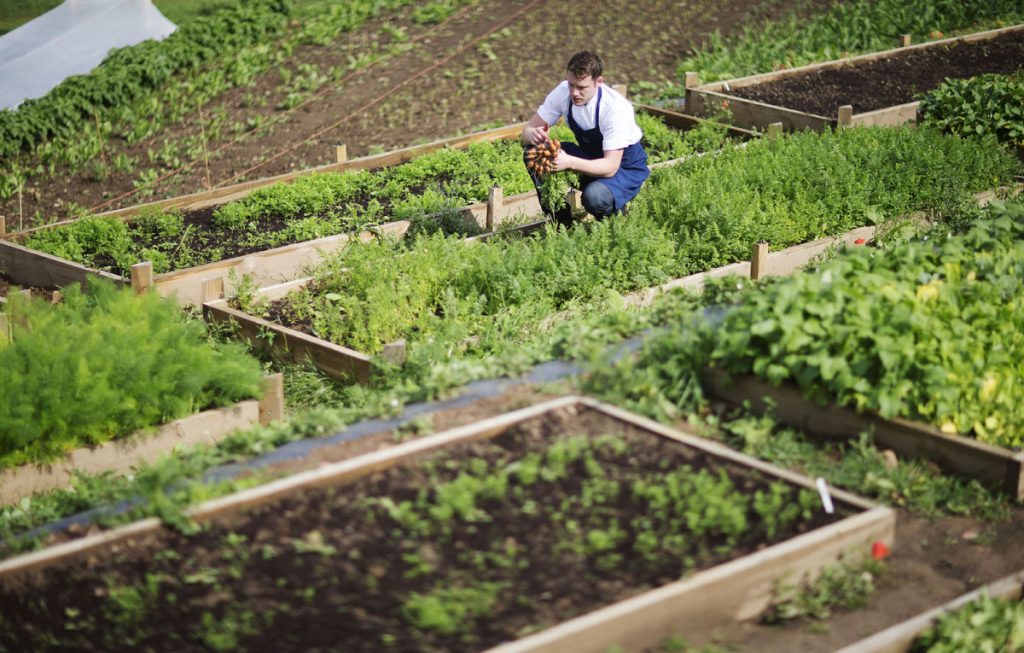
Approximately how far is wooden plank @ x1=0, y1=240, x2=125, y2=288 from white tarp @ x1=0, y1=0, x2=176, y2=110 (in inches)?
211

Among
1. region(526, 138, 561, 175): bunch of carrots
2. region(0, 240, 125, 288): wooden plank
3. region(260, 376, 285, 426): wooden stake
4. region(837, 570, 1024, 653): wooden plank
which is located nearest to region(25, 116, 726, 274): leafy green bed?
region(0, 240, 125, 288): wooden plank

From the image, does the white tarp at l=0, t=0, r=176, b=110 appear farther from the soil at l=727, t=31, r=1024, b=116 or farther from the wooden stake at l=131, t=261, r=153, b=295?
the soil at l=727, t=31, r=1024, b=116

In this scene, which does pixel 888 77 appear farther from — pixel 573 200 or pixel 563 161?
pixel 563 161

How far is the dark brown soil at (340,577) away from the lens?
401 centimetres

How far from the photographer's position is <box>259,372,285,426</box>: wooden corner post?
257 inches

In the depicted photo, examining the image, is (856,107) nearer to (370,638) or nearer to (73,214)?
(73,214)

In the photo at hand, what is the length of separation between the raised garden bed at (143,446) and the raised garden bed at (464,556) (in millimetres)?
1180


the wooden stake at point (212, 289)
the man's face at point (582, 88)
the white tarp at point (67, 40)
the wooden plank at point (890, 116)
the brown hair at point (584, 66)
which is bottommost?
the wooden stake at point (212, 289)

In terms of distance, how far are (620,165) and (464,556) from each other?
4766mm

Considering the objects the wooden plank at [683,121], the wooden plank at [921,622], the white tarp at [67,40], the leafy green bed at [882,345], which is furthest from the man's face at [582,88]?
the white tarp at [67,40]

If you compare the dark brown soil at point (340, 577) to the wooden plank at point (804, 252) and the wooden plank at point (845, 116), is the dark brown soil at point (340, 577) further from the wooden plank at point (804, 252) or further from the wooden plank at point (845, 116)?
the wooden plank at point (845, 116)

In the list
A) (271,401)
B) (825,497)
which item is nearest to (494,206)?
(271,401)

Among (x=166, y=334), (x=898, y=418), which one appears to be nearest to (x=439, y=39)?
(x=166, y=334)

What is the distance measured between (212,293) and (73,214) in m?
4.05
